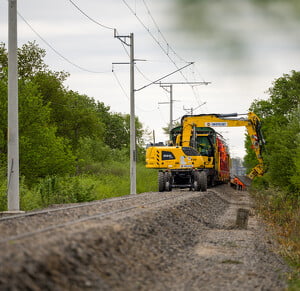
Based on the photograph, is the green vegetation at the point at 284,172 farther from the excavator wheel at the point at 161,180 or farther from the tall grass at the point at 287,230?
the excavator wheel at the point at 161,180

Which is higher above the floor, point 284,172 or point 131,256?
point 284,172

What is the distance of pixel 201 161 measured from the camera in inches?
1300

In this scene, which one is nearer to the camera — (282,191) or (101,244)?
(101,244)

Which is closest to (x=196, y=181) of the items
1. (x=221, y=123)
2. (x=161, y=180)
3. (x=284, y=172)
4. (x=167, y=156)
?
(x=161, y=180)

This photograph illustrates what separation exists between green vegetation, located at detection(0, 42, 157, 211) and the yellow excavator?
3.70 m

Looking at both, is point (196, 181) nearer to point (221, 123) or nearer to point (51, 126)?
point (221, 123)

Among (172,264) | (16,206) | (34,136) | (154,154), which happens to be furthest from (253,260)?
(34,136)

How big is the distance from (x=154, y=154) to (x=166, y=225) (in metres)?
16.7

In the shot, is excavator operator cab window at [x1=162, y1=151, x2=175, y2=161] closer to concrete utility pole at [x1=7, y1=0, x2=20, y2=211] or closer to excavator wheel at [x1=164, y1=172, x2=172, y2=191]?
excavator wheel at [x1=164, y1=172, x2=172, y2=191]

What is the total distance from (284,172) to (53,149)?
58.3ft

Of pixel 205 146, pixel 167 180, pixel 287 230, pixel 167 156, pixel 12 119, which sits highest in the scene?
pixel 12 119

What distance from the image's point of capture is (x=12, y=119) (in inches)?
775

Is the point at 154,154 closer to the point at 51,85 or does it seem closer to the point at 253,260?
the point at 253,260

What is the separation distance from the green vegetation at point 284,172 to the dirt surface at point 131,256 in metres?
0.77
